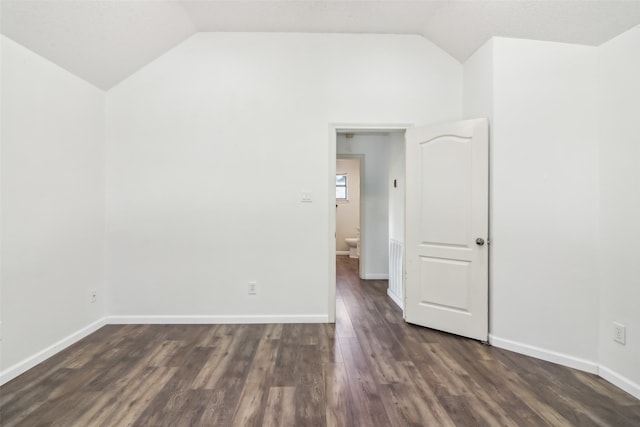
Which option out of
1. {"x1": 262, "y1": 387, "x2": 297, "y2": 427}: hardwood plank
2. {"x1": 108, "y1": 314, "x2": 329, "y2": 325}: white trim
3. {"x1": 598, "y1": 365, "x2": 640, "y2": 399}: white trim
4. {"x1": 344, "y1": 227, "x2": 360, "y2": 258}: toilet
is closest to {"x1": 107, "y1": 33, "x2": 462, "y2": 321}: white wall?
{"x1": 108, "y1": 314, "x2": 329, "y2": 325}: white trim

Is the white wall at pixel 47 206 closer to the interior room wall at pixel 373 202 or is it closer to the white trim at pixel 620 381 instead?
the interior room wall at pixel 373 202

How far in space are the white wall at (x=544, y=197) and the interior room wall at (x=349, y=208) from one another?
5.21 metres

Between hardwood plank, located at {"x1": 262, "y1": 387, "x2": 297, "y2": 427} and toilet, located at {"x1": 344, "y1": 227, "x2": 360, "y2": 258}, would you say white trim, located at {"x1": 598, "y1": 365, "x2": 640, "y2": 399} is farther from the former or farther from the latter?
toilet, located at {"x1": 344, "y1": 227, "x2": 360, "y2": 258}

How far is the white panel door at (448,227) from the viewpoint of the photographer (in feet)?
9.09

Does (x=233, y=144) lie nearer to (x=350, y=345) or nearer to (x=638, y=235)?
(x=350, y=345)

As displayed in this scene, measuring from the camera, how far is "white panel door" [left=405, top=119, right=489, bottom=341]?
2771mm

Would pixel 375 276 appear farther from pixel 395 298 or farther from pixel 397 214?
pixel 397 214

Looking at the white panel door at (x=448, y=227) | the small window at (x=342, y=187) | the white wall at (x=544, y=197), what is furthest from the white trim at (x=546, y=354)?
the small window at (x=342, y=187)

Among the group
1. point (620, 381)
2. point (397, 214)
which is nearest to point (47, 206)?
point (397, 214)

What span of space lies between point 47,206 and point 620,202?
4.31 meters

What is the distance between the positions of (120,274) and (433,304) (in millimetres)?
3196

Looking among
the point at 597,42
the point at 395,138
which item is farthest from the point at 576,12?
the point at 395,138

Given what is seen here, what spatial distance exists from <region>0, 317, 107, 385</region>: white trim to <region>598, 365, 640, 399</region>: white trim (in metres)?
4.16

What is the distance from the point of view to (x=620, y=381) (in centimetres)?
208
